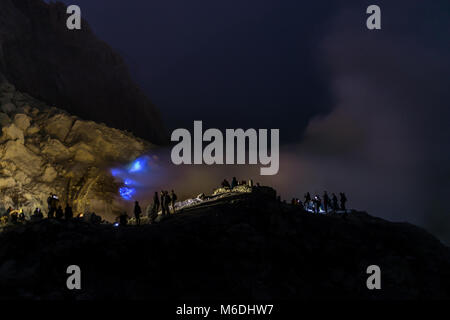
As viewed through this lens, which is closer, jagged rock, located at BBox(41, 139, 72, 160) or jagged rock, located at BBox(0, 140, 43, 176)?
jagged rock, located at BBox(0, 140, 43, 176)

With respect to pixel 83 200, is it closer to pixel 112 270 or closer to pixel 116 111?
pixel 116 111

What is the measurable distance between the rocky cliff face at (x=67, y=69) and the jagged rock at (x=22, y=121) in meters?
4.50

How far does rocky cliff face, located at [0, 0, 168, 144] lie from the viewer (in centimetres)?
A: 3669

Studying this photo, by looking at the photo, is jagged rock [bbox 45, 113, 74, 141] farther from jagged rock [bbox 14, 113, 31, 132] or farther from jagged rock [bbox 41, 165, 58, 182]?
jagged rock [bbox 41, 165, 58, 182]

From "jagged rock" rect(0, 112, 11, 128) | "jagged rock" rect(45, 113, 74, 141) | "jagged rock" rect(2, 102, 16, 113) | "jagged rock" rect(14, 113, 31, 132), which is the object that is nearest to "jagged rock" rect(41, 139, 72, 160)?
"jagged rock" rect(45, 113, 74, 141)

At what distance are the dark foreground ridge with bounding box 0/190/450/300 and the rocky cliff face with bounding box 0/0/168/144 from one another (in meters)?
24.4

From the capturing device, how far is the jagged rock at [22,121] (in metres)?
31.1

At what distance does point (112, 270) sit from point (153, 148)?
27108 millimetres

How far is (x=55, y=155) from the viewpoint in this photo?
33.8 meters

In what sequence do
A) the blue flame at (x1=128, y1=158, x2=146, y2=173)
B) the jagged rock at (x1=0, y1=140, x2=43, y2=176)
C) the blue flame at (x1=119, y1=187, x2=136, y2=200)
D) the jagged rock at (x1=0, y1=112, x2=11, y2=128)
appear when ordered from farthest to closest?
the blue flame at (x1=119, y1=187, x2=136, y2=200), the blue flame at (x1=128, y1=158, x2=146, y2=173), the jagged rock at (x1=0, y1=112, x2=11, y2=128), the jagged rock at (x1=0, y1=140, x2=43, y2=176)

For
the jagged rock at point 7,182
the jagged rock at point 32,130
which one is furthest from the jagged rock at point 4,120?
the jagged rock at point 7,182

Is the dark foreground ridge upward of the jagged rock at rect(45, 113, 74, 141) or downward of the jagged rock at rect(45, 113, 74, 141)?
downward

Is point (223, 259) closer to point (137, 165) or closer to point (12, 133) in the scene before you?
point (12, 133)
